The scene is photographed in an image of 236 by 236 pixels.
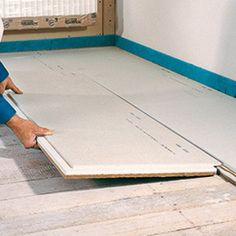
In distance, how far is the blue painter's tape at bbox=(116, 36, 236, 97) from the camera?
127 inches

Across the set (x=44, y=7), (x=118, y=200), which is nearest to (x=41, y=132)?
(x=118, y=200)

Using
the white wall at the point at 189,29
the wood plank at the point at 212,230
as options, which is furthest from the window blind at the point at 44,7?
the wood plank at the point at 212,230

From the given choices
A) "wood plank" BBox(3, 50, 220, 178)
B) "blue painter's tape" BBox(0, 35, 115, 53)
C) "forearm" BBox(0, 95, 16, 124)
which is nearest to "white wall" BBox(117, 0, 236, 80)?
"blue painter's tape" BBox(0, 35, 115, 53)

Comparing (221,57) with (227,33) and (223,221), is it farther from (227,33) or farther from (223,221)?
(223,221)

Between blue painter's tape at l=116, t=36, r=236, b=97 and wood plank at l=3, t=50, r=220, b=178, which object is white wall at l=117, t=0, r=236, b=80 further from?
wood plank at l=3, t=50, r=220, b=178

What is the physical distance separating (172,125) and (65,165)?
749 millimetres

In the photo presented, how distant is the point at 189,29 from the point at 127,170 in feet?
6.17

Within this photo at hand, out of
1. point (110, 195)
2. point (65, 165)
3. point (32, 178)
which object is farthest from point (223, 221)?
point (32, 178)

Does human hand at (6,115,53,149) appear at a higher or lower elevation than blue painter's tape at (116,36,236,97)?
higher

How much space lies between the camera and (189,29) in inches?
141

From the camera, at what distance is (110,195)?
189cm

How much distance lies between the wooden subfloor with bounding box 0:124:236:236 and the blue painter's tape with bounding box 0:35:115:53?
8.08 feet

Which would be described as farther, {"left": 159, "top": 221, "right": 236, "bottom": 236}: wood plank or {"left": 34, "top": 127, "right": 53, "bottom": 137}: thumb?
{"left": 34, "top": 127, "right": 53, "bottom": 137}: thumb

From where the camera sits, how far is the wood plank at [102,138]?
198 centimetres
